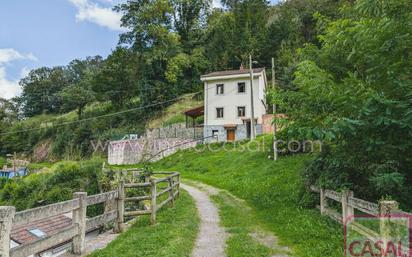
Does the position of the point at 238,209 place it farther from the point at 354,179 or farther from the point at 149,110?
the point at 149,110

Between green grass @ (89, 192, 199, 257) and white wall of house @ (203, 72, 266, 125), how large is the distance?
25.9 meters

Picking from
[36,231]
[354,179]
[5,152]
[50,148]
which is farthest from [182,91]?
[354,179]

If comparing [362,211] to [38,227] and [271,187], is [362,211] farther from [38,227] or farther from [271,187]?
[38,227]

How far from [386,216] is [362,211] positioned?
206 centimetres

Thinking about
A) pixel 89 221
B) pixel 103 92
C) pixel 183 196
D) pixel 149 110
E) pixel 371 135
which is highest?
pixel 103 92

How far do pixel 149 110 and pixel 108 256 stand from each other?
42.4m

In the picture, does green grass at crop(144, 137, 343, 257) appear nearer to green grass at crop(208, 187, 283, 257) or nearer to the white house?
green grass at crop(208, 187, 283, 257)

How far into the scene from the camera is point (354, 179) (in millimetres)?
8297

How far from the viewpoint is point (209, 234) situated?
7945 mm

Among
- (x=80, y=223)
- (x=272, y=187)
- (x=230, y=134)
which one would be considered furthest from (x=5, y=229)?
(x=230, y=134)

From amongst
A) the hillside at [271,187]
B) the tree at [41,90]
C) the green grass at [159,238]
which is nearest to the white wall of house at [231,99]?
the hillside at [271,187]

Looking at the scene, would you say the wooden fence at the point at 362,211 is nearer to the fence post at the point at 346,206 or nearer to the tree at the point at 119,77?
the fence post at the point at 346,206

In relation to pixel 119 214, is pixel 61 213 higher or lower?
higher

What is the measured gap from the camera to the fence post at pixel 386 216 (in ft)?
15.1
